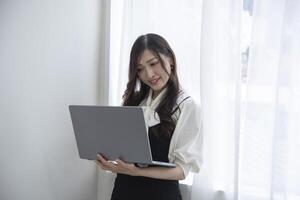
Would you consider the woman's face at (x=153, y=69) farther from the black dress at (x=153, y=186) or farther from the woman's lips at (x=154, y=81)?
the black dress at (x=153, y=186)

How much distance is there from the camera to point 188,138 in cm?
124

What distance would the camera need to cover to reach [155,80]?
131cm

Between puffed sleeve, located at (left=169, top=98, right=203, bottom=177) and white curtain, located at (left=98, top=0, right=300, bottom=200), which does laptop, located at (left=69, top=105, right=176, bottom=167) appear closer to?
puffed sleeve, located at (left=169, top=98, right=203, bottom=177)

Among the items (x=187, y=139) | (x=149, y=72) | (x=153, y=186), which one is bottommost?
(x=153, y=186)

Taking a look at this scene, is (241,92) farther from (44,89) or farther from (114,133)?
(44,89)

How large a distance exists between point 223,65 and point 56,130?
88 centimetres

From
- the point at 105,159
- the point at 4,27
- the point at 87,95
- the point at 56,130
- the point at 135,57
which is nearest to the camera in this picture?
the point at 105,159

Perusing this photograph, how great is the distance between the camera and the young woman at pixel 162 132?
48.1 inches

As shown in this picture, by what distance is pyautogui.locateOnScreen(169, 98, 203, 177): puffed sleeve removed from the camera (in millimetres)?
1229

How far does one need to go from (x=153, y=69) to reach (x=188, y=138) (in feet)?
→ 0.98

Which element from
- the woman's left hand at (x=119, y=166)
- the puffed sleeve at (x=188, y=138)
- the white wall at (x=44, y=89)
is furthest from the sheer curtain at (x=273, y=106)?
the white wall at (x=44, y=89)

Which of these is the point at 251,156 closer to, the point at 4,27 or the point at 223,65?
the point at 223,65

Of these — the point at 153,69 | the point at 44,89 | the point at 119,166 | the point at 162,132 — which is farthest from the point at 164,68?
the point at 44,89

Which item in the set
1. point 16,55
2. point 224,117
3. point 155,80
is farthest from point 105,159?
point 16,55
